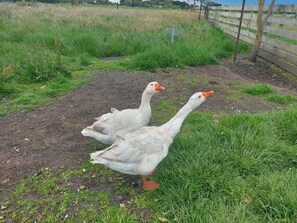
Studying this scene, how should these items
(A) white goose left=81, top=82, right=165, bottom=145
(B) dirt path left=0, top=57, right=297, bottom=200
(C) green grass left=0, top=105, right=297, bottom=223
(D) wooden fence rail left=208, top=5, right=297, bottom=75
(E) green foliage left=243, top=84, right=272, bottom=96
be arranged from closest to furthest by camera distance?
(C) green grass left=0, top=105, right=297, bottom=223 → (A) white goose left=81, top=82, right=165, bottom=145 → (B) dirt path left=0, top=57, right=297, bottom=200 → (E) green foliage left=243, top=84, right=272, bottom=96 → (D) wooden fence rail left=208, top=5, right=297, bottom=75

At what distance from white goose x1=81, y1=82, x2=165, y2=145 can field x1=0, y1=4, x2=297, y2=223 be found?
1.28 ft

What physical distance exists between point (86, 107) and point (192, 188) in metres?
3.04

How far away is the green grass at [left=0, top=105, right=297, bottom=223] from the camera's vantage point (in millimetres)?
2729

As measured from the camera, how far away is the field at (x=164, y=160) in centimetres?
284

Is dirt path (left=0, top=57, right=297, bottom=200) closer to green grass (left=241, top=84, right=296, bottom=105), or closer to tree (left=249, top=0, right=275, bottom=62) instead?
green grass (left=241, top=84, right=296, bottom=105)

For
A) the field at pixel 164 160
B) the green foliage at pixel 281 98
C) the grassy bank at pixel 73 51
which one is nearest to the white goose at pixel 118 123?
the field at pixel 164 160

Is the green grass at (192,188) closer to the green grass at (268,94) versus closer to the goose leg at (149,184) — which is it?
the goose leg at (149,184)

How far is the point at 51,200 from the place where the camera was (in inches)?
119

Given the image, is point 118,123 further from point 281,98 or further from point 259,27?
point 259,27

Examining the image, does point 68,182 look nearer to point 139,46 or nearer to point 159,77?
point 159,77

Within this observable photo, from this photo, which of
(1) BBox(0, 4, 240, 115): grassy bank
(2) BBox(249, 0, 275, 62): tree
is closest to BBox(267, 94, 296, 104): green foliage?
(1) BBox(0, 4, 240, 115): grassy bank

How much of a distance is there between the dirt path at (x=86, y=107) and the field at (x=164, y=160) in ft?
0.07

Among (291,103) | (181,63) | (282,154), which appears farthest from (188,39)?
(282,154)

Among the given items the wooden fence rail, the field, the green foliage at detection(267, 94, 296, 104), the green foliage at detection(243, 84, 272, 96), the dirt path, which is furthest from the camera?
the wooden fence rail
